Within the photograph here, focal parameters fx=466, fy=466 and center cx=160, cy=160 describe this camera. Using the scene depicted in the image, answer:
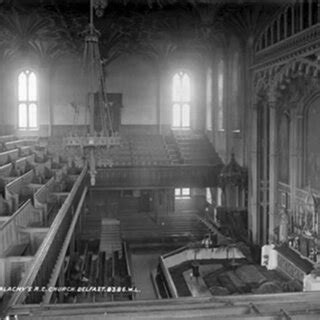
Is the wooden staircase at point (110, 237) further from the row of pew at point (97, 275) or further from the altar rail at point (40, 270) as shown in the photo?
the altar rail at point (40, 270)

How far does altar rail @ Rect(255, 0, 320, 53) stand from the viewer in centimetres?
1437

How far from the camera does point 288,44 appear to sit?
16000 millimetres

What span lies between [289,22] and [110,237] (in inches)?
461

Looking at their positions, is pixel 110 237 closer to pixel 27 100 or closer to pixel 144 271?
pixel 144 271

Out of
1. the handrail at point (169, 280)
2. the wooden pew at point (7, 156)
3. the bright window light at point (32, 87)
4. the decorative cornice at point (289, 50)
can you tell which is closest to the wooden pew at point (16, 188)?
the wooden pew at point (7, 156)

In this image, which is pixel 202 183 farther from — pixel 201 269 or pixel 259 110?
pixel 201 269

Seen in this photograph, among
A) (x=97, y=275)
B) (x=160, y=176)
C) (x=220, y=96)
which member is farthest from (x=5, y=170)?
(x=220, y=96)

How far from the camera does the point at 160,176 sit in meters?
23.5

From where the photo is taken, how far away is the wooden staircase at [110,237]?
19.7 metres

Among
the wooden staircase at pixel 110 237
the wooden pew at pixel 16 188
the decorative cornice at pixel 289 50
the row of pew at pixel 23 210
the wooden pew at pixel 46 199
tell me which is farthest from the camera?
the wooden staircase at pixel 110 237

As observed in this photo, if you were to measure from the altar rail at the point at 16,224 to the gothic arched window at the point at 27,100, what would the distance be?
18.8 m

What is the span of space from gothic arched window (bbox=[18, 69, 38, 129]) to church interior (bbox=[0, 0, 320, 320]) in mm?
85

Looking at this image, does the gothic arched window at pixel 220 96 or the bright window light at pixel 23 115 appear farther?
the bright window light at pixel 23 115

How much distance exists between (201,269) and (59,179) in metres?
5.97
